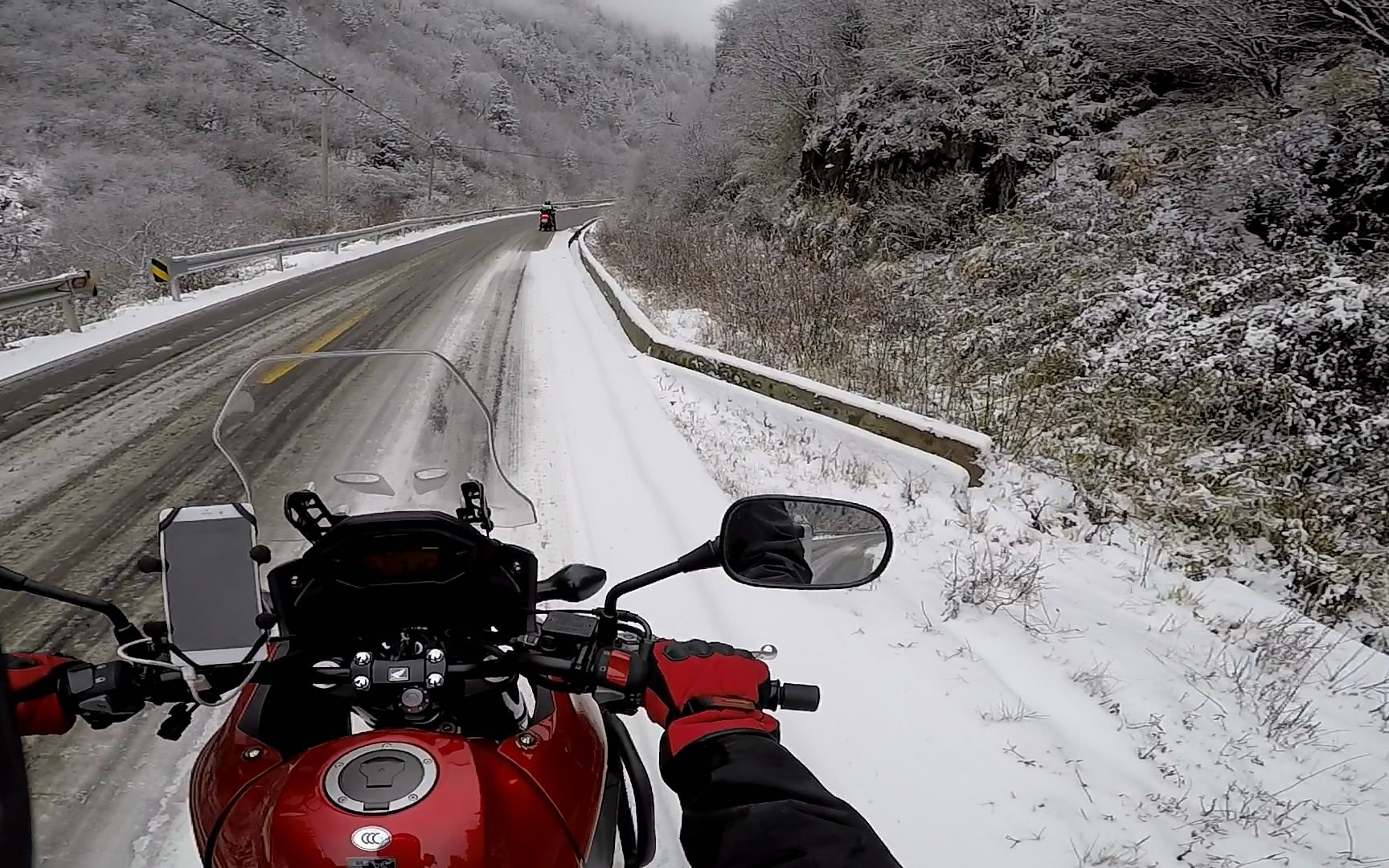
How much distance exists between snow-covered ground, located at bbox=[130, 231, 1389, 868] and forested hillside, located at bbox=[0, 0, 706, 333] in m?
11.0

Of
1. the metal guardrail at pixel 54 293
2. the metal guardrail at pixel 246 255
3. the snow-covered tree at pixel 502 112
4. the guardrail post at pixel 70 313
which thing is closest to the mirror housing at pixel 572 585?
the metal guardrail at pixel 54 293

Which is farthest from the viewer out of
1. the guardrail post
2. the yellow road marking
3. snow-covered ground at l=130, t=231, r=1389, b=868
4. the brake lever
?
the guardrail post

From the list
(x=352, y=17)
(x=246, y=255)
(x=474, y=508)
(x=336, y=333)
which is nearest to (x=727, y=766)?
(x=474, y=508)

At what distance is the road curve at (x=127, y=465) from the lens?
2588 millimetres

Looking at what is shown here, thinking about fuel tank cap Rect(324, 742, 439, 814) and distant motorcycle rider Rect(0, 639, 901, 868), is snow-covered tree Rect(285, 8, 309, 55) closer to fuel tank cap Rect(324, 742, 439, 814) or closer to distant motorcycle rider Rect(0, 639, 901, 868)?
distant motorcycle rider Rect(0, 639, 901, 868)

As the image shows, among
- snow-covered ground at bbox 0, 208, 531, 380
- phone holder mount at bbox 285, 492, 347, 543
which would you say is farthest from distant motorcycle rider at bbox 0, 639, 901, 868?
snow-covered ground at bbox 0, 208, 531, 380

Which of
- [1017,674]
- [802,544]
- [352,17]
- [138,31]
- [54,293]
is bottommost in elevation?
[1017,674]

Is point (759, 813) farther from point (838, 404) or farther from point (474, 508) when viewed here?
point (838, 404)

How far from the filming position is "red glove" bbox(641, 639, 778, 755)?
142 centimetres

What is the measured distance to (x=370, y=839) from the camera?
1.05 metres

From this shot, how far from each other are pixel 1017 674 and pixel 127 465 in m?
5.98

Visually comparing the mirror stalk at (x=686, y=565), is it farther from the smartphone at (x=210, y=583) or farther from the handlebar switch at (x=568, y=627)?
the smartphone at (x=210, y=583)

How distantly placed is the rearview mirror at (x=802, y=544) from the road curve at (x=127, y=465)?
127cm

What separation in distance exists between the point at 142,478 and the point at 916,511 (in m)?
5.34
